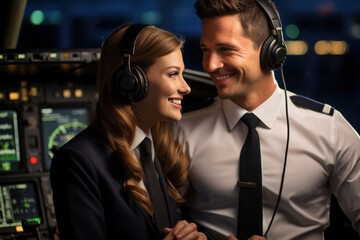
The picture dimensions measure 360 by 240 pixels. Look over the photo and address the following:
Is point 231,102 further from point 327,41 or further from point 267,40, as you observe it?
point 327,41

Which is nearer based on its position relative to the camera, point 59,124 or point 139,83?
point 139,83

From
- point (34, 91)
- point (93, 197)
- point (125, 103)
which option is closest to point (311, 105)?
point (125, 103)

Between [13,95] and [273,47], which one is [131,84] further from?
[13,95]

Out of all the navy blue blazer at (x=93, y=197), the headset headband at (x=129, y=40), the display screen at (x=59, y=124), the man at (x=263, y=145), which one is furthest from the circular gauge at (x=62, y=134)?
the headset headband at (x=129, y=40)

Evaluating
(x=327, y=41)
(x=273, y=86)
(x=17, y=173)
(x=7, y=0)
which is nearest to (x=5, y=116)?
(x=17, y=173)

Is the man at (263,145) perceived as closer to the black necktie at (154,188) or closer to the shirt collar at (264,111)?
the shirt collar at (264,111)

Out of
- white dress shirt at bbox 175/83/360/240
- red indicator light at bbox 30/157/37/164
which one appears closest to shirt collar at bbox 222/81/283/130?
white dress shirt at bbox 175/83/360/240

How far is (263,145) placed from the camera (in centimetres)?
154

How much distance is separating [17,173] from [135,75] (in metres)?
1.04

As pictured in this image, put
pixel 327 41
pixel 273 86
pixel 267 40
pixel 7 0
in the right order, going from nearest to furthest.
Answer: pixel 267 40 → pixel 273 86 → pixel 7 0 → pixel 327 41

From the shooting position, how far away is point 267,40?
1.47 meters

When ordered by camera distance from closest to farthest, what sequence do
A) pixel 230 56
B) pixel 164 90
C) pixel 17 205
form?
pixel 164 90
pixel 230 56
pixel 17 205

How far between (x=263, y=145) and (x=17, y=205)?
1085 millimetres

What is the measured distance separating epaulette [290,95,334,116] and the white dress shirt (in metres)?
0.01
